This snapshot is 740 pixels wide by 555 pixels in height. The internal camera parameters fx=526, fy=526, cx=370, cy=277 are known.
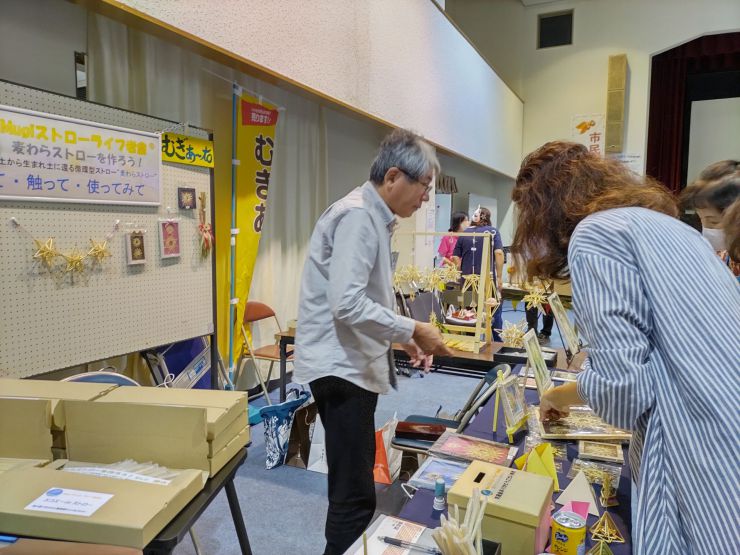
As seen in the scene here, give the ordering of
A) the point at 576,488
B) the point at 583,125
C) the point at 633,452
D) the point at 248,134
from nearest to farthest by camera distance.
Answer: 1. the point at 633,452
2. the point at 576,488
3. the point at 248,134
4. the point at 583,125

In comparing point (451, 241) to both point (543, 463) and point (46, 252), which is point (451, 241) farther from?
point (543, 463)

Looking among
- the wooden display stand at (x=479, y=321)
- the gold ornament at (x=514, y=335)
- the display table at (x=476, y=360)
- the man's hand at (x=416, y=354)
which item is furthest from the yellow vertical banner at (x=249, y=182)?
the man's hand at (x=416, y=354)

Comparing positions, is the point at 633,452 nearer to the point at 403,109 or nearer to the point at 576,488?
the point at 576,488

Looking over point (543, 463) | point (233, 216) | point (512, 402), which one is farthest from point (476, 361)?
point (233, 216)

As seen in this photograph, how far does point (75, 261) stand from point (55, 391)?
801 millimetres

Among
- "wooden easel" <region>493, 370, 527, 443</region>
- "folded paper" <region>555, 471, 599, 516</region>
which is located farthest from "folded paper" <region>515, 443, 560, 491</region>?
"wooden easel" <region>493, 370, 527, 443</region>

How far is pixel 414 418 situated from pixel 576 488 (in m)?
1.10

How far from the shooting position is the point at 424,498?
46.6 inches

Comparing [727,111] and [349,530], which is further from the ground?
[727,111]

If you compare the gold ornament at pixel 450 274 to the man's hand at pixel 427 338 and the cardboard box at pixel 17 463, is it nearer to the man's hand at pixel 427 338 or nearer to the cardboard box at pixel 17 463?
the man's hand at pixel 427 338

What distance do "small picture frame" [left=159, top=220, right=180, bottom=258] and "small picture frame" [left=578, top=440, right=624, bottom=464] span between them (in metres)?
1.84

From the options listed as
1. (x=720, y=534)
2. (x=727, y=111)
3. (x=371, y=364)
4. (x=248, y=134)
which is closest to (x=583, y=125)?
(x=727, y=111)

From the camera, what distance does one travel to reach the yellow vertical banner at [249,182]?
321 centimetres

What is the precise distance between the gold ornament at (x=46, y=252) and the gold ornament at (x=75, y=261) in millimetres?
49
